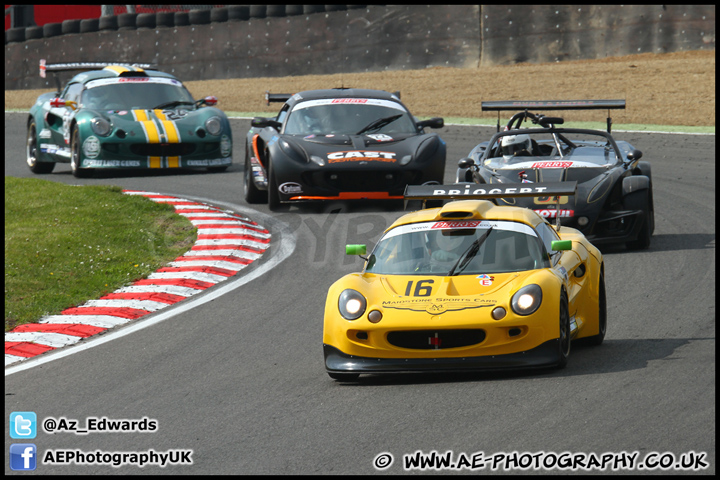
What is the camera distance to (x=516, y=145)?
12398 mm

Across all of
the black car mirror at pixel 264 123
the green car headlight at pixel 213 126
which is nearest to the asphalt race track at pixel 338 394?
the black car mirror at pixel 264 123

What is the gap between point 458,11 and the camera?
1019 inches

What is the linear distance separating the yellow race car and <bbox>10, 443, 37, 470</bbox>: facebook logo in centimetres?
191

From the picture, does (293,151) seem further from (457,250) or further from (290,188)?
(457,250)

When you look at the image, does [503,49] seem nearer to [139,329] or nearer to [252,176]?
[252,176]

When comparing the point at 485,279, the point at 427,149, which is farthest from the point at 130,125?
the point at 485,279

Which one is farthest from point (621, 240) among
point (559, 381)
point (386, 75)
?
point (386, 75)

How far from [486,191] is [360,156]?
186 inches

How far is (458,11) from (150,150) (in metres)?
11.9

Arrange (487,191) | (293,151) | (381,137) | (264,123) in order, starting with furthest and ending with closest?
(264,123) < (381,137) < (293,151) < (487,191)

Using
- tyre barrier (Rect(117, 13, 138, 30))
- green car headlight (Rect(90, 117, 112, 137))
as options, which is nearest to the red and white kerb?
green car headlight (Rect(90, 117, 112, 137))

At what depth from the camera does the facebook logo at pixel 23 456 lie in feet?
17.3

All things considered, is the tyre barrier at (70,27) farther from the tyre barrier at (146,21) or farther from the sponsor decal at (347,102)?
the sponsor decal at (347,102)

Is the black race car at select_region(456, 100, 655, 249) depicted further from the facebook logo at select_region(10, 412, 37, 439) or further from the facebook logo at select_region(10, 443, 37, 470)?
the facebook logo at select_region(10, 443, 37, 470)
